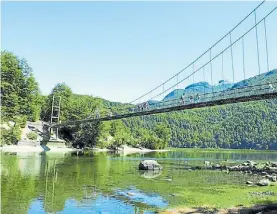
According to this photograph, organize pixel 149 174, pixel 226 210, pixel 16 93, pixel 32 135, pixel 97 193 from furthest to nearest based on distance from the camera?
pixel 32 135 < pixel 16 93 < pixel 149 174 < pixel 97 193 < pixel 226 210

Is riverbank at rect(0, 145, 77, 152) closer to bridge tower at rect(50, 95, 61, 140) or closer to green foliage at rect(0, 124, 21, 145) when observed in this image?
green foliage at rect(0, 124, 21, 145)

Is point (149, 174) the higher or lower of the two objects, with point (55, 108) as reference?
lower

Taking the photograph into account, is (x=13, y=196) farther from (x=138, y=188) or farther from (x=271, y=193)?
(x=271, y=193)

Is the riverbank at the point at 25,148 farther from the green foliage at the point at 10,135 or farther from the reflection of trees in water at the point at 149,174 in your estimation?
the reflection of trees in water at the point at 149,174

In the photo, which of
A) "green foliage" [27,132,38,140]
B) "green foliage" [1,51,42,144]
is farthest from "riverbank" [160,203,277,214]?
"green foliage" [27,132,38,140]

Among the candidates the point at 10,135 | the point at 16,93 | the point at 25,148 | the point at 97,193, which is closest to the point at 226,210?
the point at 97,193

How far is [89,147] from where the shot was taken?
3583 inches

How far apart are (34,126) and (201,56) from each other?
4960 cm

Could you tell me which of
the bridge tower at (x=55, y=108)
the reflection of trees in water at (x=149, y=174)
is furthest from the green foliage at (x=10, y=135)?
the reflection of trees in water at (x=149, y=174)

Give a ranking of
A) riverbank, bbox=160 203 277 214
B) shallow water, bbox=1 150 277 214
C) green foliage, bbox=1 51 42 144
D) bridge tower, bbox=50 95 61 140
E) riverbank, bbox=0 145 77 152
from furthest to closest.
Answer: bridge tower, bbox=50 95 61 140, green foliage, bbox=1 51 42 144, riverbank, bbox=0 145 77 152, shallow water, bbox=1 150 277 214, riverbank, bbox=160 203 277 214

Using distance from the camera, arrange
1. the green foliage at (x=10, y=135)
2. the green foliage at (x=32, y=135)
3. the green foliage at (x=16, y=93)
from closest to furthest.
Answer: the green foliage at (x=10, y=135) → the green foliage at (x=16, y=93) → the green foliage at (x=32, y=135)

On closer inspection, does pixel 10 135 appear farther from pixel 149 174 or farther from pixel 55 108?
pixel 149 174

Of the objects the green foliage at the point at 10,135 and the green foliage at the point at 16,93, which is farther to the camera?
the green foliage at the point at 16,93

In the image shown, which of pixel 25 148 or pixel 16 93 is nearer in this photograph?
pixel 25 148
